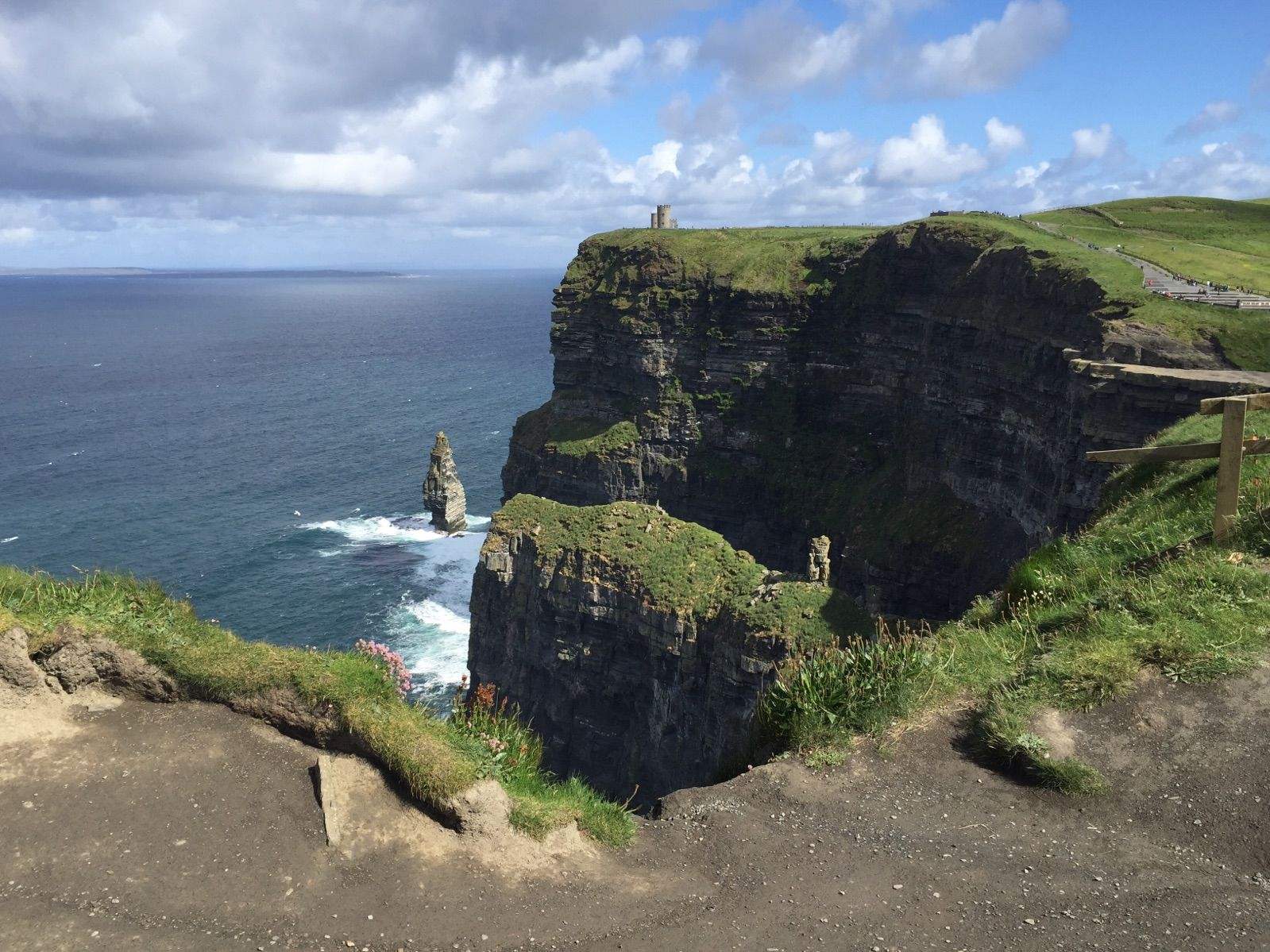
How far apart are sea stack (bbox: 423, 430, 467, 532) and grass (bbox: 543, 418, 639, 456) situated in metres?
17.8

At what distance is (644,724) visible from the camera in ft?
161

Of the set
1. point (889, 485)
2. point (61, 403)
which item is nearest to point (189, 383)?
point (61, 403)

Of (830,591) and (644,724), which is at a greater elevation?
(830,591)

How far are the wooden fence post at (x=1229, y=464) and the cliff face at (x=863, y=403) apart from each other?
1243 inches

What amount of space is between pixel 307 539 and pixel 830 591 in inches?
2690

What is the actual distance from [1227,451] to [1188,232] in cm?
7649

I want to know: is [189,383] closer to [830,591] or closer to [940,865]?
[830,591]

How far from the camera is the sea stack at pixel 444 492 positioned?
98000 millimetres

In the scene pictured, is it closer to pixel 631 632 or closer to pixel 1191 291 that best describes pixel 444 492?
pixel 631 632

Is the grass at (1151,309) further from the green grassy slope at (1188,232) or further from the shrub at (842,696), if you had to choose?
the shrub at (842,696)

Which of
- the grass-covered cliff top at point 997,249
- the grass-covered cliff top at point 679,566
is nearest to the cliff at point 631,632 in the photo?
the grass-covered cliff top at point 679,566

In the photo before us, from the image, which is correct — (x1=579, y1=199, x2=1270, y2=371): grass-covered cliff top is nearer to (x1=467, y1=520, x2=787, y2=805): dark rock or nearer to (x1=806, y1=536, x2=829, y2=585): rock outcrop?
(x1=806, y1=536, x2=829, y2=585): rock outcrop

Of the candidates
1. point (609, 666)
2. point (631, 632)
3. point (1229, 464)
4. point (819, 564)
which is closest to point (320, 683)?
point (1229, 464)

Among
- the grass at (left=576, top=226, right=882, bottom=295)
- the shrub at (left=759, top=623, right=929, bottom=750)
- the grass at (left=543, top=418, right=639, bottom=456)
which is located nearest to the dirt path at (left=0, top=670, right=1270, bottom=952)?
the shrub at (left=759, top=623, right=929, bottom=750)
